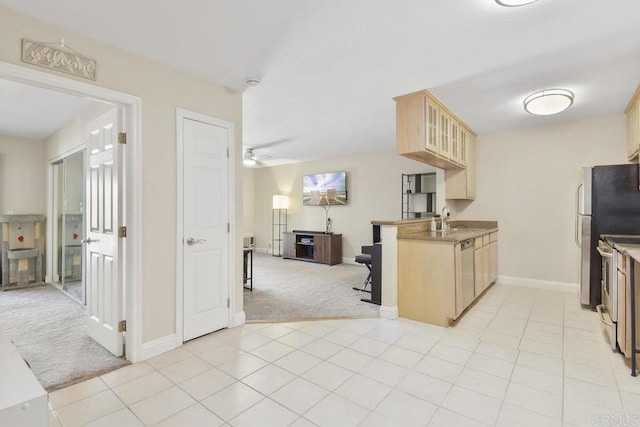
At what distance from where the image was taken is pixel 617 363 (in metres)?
2.32

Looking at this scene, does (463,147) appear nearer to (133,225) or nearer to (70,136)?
(133,225)

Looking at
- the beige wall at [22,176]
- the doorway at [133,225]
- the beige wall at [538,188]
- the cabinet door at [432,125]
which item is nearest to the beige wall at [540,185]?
the beige wall at [538,188]

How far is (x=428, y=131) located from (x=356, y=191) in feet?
12.1

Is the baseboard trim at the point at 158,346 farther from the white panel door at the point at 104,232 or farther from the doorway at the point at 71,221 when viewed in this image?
the doorway at the point at 71,221

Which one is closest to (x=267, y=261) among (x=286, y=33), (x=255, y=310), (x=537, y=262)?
(x=255, y=310)

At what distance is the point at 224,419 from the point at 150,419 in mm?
422

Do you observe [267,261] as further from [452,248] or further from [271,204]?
[452,248]

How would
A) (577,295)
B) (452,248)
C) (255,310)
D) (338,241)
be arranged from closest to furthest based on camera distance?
(452,248) → (255,310) → (577,295) → (338,241)

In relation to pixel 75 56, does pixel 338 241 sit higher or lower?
lower

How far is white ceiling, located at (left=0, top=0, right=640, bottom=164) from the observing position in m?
1.92

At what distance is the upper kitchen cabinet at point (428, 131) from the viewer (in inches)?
128

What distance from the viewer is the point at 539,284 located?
4.52 meters

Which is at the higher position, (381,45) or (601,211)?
(381,45)

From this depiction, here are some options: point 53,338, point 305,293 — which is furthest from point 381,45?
point 53,338
